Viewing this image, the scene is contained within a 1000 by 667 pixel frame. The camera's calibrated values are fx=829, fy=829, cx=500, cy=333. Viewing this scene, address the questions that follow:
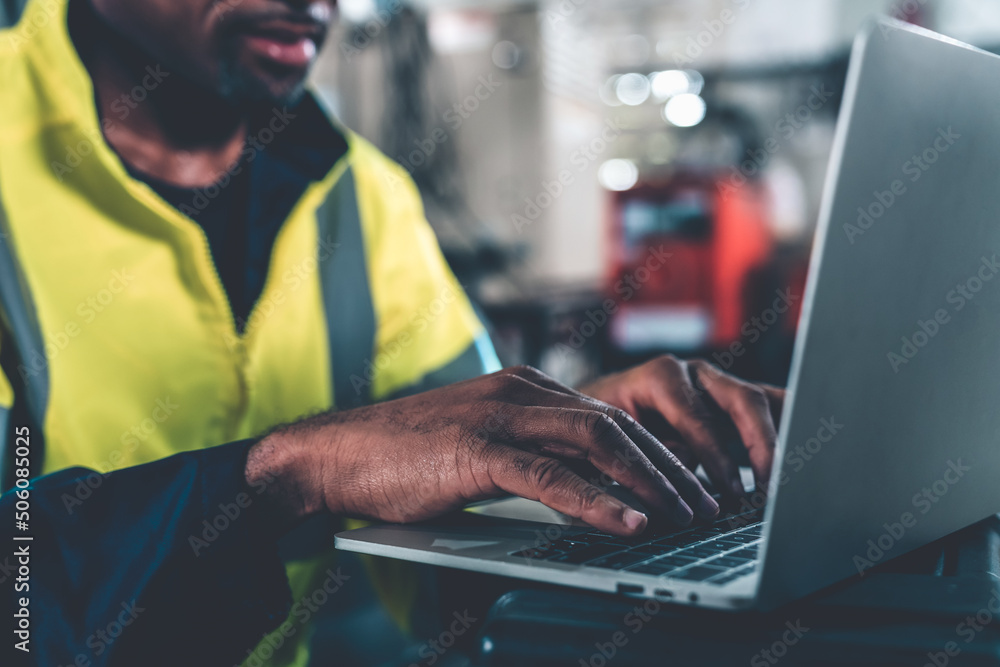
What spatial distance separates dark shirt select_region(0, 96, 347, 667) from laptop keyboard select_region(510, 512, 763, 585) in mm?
221

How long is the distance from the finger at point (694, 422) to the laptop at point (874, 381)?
105mm

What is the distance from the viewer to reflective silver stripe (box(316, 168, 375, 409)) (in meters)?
1.25

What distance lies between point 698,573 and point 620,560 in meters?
0.06

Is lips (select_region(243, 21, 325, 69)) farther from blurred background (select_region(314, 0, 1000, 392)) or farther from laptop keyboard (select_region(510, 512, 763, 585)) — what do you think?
blurred background (select_region(314, 0, 1000, 392))

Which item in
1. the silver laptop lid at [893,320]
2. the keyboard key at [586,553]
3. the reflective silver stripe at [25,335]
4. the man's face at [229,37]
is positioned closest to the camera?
the silver laptop lid at [893,320]

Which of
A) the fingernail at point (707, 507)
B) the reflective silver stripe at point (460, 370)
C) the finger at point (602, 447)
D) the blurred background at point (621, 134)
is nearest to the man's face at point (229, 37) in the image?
the reflective silver stripe at point (460, 370)

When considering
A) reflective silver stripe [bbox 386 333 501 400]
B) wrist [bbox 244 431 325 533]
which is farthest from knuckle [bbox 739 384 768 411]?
reflective silver stripe [bbox 386 333 501 400]

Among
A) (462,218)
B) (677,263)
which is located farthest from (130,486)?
(462,218)

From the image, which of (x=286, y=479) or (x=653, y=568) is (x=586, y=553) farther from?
(x=286, y=479)

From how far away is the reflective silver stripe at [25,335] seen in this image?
3.11ft

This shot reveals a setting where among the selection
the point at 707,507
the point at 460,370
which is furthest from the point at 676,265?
the point at 707,507

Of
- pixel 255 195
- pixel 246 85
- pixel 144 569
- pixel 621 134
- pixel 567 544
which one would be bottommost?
pixel 144 569

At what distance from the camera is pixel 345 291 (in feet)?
4.23

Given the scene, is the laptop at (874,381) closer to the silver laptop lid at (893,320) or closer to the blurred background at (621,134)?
the silver laptop lid at (893,320)
